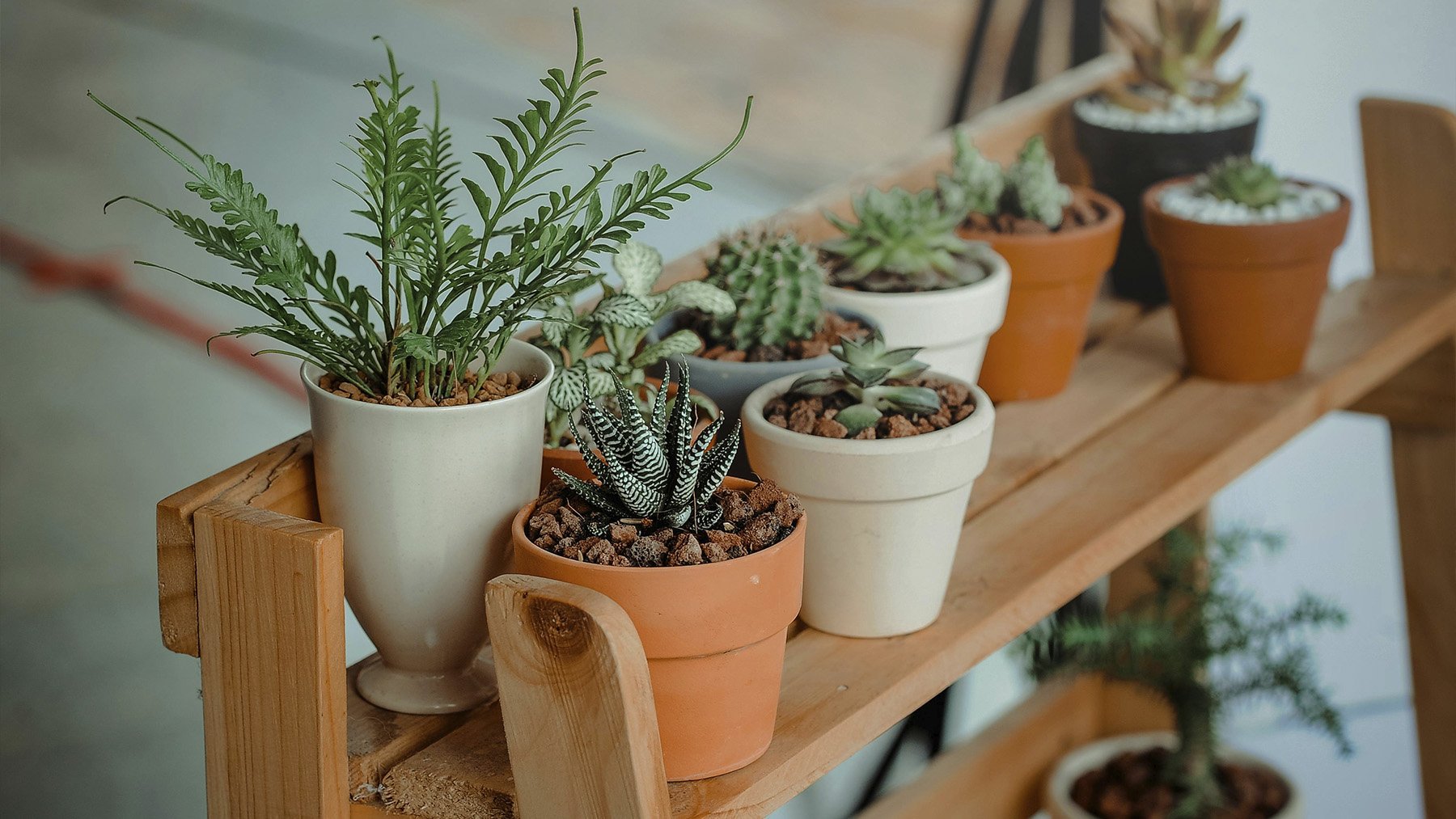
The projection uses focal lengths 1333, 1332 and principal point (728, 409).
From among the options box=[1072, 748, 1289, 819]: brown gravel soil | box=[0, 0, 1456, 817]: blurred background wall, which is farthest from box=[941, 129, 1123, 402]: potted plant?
box=[1072, 748, 1289, 819]: brown gravel soil

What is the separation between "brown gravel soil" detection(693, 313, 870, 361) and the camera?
33.9 inches

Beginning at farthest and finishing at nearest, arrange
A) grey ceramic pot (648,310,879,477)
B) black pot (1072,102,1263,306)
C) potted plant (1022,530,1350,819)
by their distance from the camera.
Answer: potted plant (1022,530,1350,819) < black pot (1072,102,1263,306) < grey ceramic pot (648,310,879,477)

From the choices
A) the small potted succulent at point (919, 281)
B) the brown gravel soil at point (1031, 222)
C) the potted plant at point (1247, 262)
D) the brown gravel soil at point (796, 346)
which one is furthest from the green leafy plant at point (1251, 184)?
the brown gravel soil at point (796, 346)

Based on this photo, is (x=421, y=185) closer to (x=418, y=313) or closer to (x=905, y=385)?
(x=418, y=313)

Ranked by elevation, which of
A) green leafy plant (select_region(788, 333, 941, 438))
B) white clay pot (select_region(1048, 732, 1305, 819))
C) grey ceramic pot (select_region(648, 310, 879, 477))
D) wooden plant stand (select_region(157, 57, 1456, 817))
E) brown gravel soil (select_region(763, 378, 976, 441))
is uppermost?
green leafy plant (select_region(788, 333, 941, 438))

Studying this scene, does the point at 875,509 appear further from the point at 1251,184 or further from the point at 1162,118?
the point at 1162,118

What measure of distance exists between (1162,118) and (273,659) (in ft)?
3.37

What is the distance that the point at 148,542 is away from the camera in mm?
1212

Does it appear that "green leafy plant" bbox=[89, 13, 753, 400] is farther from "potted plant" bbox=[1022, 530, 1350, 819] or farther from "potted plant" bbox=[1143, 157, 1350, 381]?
"potted plant" bbox=[1022, 530, 1350, 819]

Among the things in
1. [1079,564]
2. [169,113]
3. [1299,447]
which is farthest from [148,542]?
[1299,447]

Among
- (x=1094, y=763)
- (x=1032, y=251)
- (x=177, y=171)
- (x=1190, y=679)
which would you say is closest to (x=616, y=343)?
(x=1032, y=251)

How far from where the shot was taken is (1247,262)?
3.58 ft

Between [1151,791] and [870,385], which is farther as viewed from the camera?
[1151,791]

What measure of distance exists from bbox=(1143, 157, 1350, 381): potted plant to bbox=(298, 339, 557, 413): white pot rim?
0.63m
